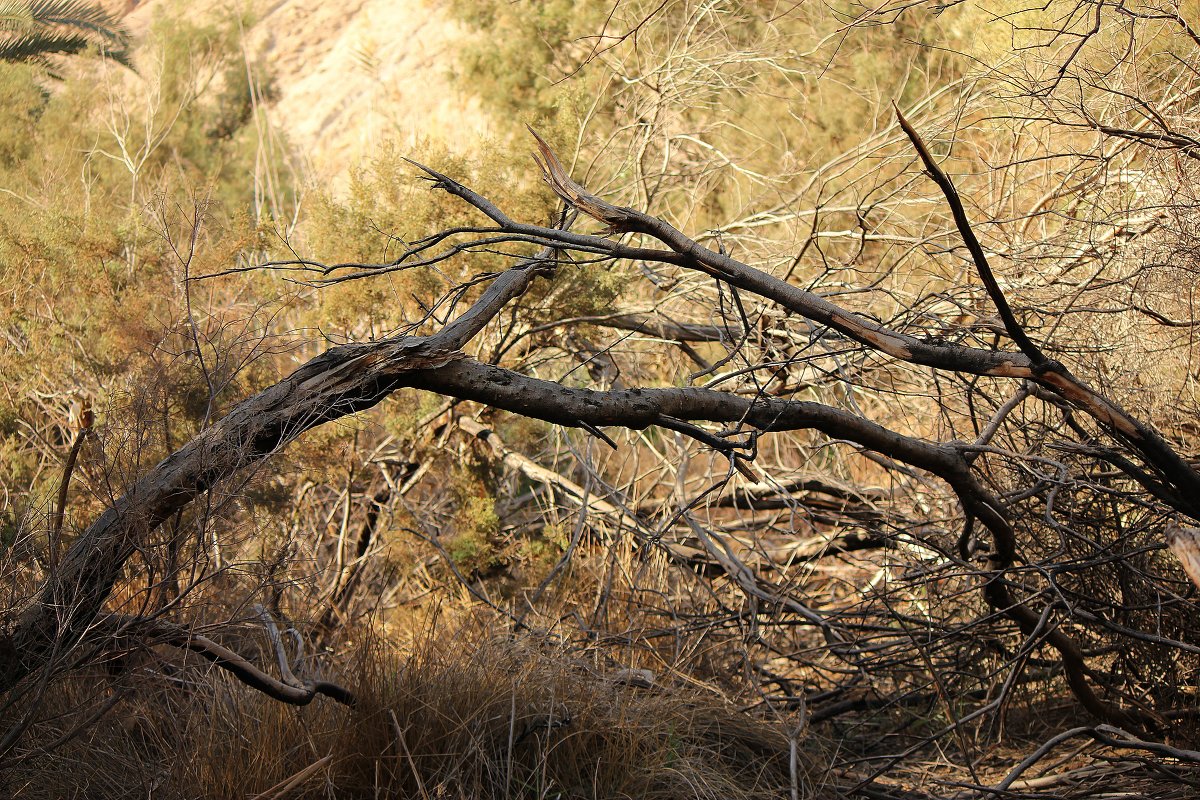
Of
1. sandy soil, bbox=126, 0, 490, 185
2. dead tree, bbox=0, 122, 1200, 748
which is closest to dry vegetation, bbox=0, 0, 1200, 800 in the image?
dead tree, bbox=0, 122, 1200, 748

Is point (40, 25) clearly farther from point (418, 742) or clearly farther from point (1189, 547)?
point (1189, 547)

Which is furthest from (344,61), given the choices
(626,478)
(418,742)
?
(418,742)

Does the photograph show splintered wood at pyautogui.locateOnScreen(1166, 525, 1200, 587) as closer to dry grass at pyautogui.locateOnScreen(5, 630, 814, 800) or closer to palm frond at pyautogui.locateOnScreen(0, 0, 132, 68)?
dry grass at pyautogui.locateOnScreen(5, 630, 814, 800)

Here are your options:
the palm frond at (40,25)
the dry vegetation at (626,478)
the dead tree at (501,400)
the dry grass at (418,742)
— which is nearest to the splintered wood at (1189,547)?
the dry vegetation at (626,478)

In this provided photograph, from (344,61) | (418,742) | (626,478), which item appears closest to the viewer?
(418,742)

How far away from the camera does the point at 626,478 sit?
7.91 meters

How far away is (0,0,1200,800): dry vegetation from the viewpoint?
2.60m

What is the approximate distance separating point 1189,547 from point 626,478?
5832 mm

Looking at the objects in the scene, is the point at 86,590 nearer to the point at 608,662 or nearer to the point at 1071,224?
the point at 608,662

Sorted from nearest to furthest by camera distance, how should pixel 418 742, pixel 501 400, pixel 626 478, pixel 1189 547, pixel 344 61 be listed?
pixel 1189 547 → pixel 501 400 → pixel 418 742 → pixel 626 478 → pixel 344 61

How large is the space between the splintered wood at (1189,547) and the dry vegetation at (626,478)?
0.22ft

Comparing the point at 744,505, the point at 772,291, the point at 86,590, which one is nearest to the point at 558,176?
the point at 772,291

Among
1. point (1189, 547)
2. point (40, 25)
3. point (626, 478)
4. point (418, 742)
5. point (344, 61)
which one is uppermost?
point (344, 61)

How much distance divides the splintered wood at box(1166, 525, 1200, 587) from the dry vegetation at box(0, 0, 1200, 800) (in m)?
0.07
